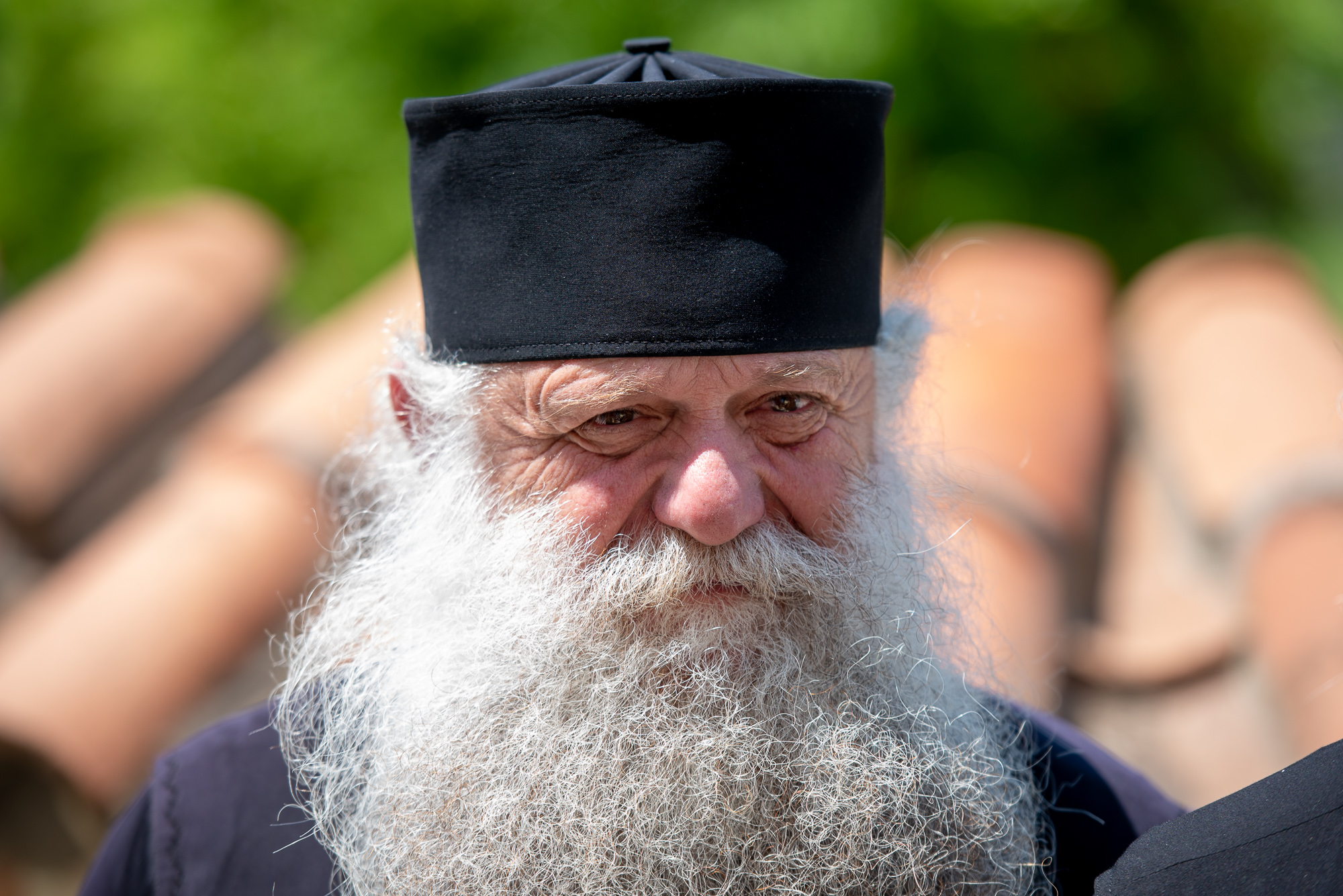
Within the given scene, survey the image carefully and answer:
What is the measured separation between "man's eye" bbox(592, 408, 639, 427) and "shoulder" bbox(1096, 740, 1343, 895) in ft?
2.88

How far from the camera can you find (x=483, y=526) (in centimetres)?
161

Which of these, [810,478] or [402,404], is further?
[402,404]

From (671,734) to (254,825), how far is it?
29.2 inches

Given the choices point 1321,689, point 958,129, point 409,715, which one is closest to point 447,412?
point 409,715

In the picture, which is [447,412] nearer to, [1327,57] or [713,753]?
[713,753]

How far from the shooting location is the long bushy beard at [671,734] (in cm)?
141

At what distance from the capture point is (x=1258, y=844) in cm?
111

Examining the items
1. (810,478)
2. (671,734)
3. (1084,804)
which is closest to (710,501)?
(810,478)

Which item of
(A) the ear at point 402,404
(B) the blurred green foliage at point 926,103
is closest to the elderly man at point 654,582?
(A) the ear at point 402,404

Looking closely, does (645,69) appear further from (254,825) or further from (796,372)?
(254,825)

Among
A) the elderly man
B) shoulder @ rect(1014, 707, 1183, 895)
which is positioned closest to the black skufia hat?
the elderly man

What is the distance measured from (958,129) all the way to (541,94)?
5.52 metres

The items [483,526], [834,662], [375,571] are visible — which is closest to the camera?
[834,662]

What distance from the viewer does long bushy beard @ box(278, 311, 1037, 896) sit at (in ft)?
4.62
